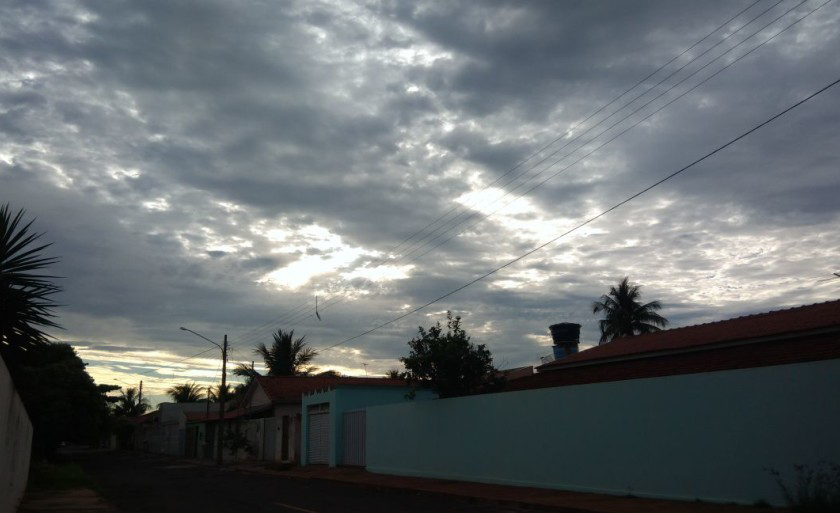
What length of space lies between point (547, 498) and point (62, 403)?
29.4m

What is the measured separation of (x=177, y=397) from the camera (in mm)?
92375

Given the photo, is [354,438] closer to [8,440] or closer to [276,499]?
[276,499]

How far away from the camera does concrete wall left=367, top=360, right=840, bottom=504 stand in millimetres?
11430

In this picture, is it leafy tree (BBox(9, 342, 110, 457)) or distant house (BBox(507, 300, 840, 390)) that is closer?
distant house (BBox(507, 300, 840, 390))

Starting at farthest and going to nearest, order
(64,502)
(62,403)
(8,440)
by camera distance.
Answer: (62,403) < (64,502) < (8,440)

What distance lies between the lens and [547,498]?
14.8m

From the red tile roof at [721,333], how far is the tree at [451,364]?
310cm

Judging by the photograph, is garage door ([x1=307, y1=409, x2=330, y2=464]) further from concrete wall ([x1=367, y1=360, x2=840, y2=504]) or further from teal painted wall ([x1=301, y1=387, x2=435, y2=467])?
concrete wall ([x1=367, y1=360, x2=840, y2=504])

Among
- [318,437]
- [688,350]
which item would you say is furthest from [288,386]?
[688,350]

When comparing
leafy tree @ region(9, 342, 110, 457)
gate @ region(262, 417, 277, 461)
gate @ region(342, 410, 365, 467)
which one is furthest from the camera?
gate @ region(262, 417, 277, 461)

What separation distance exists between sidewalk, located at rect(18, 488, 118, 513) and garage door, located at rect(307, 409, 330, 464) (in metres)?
12.6

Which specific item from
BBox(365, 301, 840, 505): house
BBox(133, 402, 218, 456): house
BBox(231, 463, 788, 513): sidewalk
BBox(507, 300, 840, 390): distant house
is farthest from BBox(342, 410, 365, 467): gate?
BBox(133, 402, 218, 456): house

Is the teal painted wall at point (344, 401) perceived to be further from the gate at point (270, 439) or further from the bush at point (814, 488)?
the bush at point (814, 488)

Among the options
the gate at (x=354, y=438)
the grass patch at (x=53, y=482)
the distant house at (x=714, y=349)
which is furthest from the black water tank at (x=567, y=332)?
the grass patch at (x=53, y=482)
